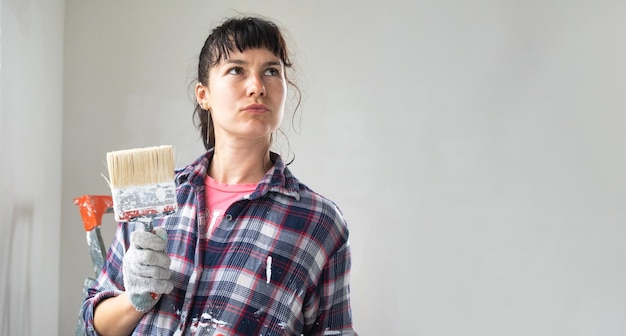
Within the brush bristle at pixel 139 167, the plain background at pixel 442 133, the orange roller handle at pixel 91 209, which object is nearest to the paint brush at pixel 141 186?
the brush bristle at pixel 139 167

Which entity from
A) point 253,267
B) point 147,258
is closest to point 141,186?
point 147,258

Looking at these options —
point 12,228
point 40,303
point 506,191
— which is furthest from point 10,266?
point 506,191

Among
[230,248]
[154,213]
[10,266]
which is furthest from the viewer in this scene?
[10,266]

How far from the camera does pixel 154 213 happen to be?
1.05m

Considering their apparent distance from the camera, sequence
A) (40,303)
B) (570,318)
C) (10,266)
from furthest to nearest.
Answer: (570,318) < (40,303) < (10,266)

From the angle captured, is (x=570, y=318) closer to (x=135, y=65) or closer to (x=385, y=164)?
(x=385, y=164)

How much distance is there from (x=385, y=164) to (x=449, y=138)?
0.24m

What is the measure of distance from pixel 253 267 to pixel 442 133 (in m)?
1.45

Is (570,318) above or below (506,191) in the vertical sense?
below

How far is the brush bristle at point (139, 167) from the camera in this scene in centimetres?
105

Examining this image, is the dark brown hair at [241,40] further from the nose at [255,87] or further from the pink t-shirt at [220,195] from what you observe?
the pink t-shirt at [220,195]

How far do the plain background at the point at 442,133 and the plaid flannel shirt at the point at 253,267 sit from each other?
3.54ft

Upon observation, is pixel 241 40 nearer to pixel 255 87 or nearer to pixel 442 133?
pixel 255 87

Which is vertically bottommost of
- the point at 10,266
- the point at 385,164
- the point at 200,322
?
the point at 200,322
